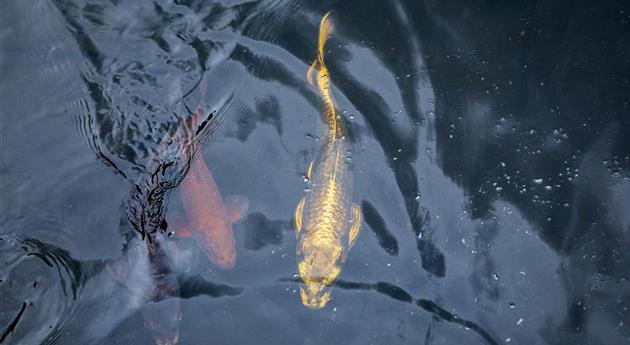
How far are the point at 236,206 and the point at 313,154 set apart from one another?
0.68 m

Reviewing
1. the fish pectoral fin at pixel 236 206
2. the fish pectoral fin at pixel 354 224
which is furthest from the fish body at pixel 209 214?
the fish pectoral fin at pixel 354 224

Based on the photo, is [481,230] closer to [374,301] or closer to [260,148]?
[374,301]

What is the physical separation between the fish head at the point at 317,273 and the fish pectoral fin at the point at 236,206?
0.61m

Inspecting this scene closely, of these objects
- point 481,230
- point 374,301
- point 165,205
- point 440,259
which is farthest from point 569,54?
point 165,205

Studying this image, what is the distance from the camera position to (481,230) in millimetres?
4746

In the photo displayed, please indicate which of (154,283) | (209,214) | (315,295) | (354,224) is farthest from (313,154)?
(154,283)

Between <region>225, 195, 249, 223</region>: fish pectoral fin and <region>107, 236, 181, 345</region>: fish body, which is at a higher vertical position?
<region>225, 195, 249, 223</region>: fish pectoral fin

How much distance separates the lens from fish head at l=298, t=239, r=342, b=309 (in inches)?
174

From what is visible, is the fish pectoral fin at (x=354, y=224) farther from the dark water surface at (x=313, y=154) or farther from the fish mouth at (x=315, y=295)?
the fish mouth at (x=315, y=295)

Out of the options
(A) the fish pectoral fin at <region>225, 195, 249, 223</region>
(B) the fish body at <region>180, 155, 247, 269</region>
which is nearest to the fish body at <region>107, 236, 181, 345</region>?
(B) the fish body at <region>180, 155, 247, 269</region>

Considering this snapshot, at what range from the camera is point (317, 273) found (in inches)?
174

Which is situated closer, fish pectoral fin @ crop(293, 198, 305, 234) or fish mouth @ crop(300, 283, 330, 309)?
fish mouth @ crop(300, 283, 330, 309)

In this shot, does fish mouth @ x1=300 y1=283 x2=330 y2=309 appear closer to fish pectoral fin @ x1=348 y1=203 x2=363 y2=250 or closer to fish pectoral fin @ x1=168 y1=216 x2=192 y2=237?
fish pectoral fin @ x1=348 y1=203 x2=363 y2=250

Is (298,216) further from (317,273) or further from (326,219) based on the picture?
(317,273)
